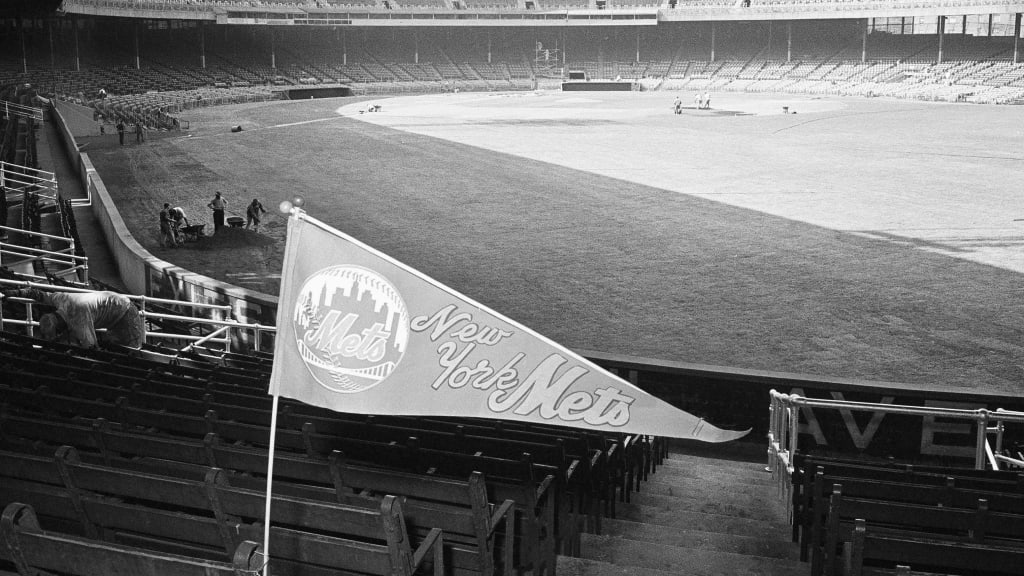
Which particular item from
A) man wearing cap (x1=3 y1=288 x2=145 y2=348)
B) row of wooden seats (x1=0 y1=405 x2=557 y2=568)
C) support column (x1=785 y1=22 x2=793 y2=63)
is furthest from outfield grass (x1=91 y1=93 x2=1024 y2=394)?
support column (x1=785 y1=22 x2=793 y2=63)

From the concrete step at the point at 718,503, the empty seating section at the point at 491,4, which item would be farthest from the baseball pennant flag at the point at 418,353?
the empty seating section at the point at 491,4

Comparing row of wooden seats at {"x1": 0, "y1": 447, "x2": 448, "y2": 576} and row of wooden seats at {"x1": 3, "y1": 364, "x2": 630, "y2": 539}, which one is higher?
row of wooden seats at {"x1": 0, "y1": 447, "x2": 448, "y2": 576}

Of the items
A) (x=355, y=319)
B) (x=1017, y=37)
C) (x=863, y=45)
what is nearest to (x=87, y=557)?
(x=355, y=319)

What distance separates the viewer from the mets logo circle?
4527mm

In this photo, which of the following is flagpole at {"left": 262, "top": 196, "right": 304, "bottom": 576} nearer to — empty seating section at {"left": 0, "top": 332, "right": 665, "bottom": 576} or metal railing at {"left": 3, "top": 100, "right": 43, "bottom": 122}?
empty seating section at {"left": 0, "top": 332, "right": 665, "bottom": 576}

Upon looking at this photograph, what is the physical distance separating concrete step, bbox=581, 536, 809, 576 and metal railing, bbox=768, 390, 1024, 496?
6.16 feet

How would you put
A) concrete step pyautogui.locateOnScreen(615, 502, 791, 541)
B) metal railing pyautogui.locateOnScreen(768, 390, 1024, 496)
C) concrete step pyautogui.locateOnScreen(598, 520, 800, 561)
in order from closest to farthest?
concrete step pyautogui.locateOnScreen(598, 520, 800, 561) < concrete step pyautogui.locateOnScreen(615, 502, 791, 541) < metal railing pyautogui.locateOnScreen(768, 390, 1024, 496)

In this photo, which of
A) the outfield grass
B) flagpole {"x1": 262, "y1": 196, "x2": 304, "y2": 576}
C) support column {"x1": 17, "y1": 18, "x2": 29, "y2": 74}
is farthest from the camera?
support column {"x1": 17, "y1": 18, "x2": 29, "y2": 74}

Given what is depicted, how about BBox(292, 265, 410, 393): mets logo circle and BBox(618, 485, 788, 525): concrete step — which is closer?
BBox(292, 265, 410, 393): mets logo circle

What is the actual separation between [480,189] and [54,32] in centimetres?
6273

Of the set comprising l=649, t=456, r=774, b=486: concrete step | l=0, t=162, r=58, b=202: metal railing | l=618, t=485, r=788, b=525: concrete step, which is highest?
l=0, t=162, r=58, b=202: metal railing

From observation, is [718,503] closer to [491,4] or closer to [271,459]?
[271,459]

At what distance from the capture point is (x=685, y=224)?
25.4m

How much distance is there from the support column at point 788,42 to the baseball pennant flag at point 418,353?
103m
